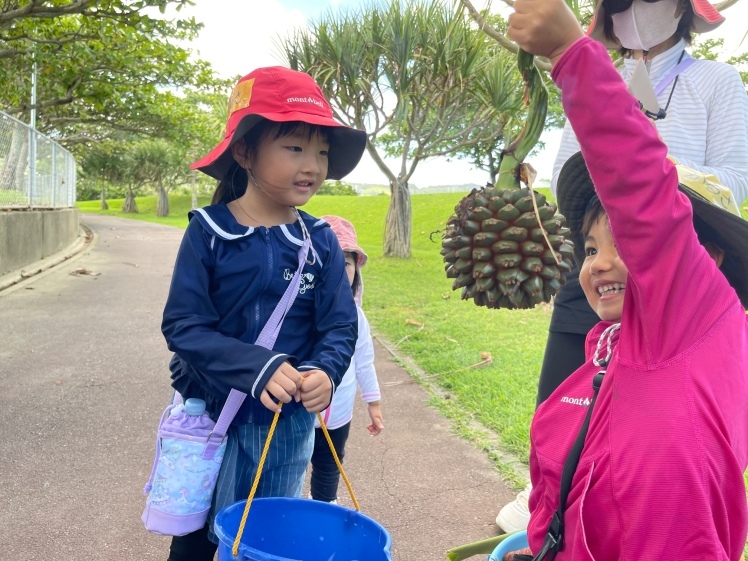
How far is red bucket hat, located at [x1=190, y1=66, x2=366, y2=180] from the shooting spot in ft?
6.88

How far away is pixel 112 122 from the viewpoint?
20.6 meters

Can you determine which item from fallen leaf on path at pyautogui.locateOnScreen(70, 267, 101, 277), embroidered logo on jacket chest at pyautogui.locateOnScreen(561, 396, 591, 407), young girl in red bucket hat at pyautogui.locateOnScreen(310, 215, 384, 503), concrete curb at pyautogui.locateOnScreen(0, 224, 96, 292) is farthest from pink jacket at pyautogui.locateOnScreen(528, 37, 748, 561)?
fallen leaf on path at pyautogui.locateOnScreen(70, 267, 101, 277)

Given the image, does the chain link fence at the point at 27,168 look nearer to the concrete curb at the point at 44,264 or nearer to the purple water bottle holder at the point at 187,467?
the concrete curb at the point at 44,264

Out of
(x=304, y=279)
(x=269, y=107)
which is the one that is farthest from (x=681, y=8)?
(x=304, y=279)

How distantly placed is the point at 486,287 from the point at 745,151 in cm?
126

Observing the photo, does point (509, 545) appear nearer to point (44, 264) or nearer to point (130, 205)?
point (44, 264)

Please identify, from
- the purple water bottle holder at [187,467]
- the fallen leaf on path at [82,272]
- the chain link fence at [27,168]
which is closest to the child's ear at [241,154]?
the purple water bottle holder at [187,467]

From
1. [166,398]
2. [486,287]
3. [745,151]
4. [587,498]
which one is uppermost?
[745,151]

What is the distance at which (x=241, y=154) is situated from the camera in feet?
7.34

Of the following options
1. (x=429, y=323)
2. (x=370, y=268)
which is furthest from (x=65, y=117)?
(x=429, y=323)

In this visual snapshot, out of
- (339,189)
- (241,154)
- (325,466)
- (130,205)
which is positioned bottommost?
(130,205)

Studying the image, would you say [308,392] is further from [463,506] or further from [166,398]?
[166,398]

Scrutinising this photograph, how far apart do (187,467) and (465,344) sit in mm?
5416

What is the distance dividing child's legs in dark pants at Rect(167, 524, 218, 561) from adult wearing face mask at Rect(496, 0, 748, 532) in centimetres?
154
